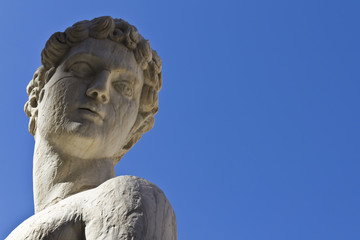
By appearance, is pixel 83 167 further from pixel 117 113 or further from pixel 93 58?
pixel 93 58

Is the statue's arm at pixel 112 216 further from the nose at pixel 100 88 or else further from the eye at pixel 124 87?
the eye at pixel 124 87

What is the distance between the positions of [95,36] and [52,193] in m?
1.40

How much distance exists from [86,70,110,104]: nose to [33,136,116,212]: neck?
0.49 m

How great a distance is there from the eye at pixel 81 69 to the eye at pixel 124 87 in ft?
0.74

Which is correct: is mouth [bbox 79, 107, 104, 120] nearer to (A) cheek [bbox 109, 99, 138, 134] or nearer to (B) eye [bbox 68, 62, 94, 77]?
(A) cheek [bbox 109, 99, 138, 134]

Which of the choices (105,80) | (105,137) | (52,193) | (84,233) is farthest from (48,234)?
(105,80)

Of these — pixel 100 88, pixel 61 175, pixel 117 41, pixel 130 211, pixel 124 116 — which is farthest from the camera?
pixel 117 41

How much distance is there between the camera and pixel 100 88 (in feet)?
15.5

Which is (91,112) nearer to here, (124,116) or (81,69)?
(124,116)

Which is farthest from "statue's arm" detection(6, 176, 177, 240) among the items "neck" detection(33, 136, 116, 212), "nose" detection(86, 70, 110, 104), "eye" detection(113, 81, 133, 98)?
"eye" detection(113, 81, 133, 98)

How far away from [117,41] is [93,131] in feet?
2.99

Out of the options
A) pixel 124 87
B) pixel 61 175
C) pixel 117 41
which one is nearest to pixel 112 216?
pixel 61 175

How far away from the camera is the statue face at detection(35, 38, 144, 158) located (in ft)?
15.3

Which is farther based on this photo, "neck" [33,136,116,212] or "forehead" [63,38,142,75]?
"forehead" [63,38,142,75]
